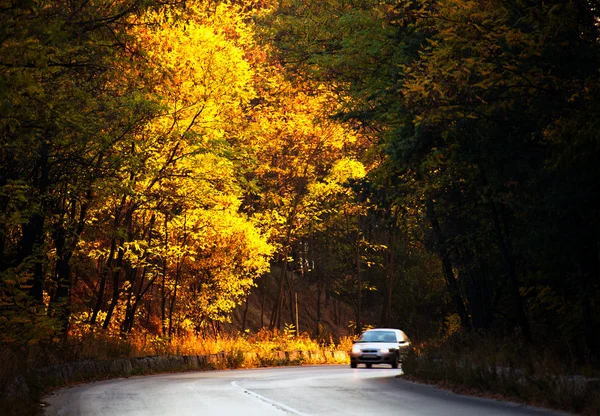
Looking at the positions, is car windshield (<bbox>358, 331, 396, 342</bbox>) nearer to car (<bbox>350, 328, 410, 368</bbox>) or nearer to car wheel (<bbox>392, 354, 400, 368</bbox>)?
car (<bbox>350, 328, 410, 368</bbox>)

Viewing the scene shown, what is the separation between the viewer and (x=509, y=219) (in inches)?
881

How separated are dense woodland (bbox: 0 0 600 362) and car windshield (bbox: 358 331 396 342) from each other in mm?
5225

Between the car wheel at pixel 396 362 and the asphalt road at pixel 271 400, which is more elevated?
the car wheel at pixel 396 362

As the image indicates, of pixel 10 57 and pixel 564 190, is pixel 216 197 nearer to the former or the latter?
pixel 564 190

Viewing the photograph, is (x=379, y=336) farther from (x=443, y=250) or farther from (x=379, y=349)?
(x=443, y=250)

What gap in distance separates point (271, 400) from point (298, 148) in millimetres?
27524

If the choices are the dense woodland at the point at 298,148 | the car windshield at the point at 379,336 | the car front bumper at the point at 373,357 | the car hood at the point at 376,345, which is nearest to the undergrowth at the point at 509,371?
the dense woodland at the point at 298,148

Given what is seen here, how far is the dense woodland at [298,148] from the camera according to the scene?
15.9 m

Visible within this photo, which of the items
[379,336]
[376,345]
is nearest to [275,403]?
[376,345]

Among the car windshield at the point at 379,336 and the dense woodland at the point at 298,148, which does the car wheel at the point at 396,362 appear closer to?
the car windshield at the point at 379,336

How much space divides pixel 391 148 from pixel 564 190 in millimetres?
4666

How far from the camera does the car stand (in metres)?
37.3

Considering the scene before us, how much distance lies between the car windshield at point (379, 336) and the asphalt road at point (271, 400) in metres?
12.7

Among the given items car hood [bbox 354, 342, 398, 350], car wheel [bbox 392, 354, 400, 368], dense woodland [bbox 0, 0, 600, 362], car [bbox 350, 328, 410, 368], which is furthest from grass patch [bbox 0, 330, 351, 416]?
car wheel [bbox 392, 354, 400, 368]
